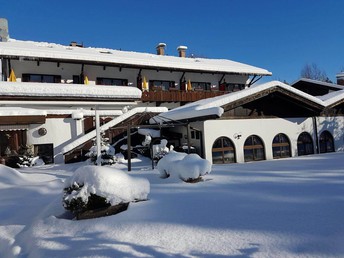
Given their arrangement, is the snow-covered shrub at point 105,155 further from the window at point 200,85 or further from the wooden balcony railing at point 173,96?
the window at point 200,85

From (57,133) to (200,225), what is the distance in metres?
15.1

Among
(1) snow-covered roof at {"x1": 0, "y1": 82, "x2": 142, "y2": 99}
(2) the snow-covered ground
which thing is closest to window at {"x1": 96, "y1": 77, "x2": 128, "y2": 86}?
(1) snow-covered roof at {"x1": 0, "y1": 82, "x2": 142, "y2": 99}

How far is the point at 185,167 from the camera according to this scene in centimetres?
874

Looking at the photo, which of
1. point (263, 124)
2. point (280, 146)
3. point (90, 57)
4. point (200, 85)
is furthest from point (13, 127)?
point (200, 85)

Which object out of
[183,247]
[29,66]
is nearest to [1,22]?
[29,66]

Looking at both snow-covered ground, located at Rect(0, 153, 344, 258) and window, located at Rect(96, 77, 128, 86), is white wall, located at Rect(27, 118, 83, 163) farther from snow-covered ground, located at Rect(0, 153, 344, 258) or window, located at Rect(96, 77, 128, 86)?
snow-covered ground, located at Rect(0, 153, 344, 258)

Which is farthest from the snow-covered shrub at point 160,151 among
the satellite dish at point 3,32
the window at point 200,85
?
the satellite dish at point 3,32

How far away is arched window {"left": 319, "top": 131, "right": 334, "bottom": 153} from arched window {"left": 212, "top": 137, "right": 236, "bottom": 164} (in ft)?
23.7

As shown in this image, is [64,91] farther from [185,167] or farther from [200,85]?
[200,85]

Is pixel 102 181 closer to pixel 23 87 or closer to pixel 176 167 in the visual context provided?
pixel 176 167

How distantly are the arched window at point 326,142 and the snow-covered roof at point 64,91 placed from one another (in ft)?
45.8

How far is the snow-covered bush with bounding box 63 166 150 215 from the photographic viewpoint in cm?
591

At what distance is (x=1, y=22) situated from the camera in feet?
84.4

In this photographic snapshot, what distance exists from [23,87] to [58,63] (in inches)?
189
